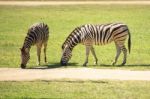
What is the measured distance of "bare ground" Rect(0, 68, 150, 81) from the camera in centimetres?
1702

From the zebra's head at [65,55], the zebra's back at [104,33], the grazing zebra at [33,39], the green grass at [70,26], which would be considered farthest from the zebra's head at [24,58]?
the zebra's back at [104,33]

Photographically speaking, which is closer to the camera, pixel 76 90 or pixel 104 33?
pixel 76 90

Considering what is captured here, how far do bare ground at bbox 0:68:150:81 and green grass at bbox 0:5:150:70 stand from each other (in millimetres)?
1505

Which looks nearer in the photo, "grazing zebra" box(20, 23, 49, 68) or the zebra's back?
"grazing zebra" box(20, 23, 49, 68)

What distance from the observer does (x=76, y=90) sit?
15227 millimetres

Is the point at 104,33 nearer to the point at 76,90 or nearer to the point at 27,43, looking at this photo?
the point at 27,43

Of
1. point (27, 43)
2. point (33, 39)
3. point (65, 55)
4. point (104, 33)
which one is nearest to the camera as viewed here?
point (27, 43)

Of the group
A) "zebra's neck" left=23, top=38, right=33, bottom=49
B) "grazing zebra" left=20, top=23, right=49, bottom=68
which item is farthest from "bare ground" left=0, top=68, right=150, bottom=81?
"zebra's neck" left=23, top=38, right=33, bottom=49

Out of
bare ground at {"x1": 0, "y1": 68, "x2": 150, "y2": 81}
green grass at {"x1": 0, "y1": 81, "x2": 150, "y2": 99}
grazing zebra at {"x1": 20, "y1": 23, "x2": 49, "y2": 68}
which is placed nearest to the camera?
green grass at {"x1": 0, "y1": 81, "x2": 150, "y2": 99}

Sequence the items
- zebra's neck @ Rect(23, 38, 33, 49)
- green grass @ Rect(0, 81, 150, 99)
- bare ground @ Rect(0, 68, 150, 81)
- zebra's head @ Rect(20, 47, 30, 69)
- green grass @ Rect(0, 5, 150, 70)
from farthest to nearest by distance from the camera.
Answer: green grass @ Rect(0, 5, 150, 70), zebra's neck @ Rect(23, 38, 33, 49), zebra's head @ Rect(20, 47, 30, 69), bare ground @ Rect(0, 68, 150, 81), green grass @ Rect(0, 81, 150, 99)

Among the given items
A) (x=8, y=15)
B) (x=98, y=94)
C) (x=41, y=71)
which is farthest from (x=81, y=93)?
(x=8, y=15)

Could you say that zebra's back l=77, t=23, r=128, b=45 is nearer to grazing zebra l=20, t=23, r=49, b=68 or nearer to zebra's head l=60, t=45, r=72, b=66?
zebra's head l=60, t=45, r=72, b=66

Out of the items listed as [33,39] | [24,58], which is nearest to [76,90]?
[24,58]

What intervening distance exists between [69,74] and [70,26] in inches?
765
